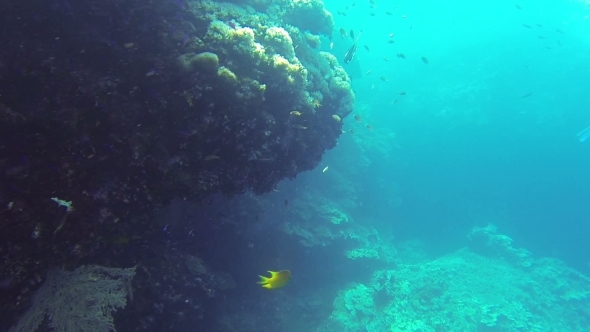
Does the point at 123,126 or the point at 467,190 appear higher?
the point at 467,190

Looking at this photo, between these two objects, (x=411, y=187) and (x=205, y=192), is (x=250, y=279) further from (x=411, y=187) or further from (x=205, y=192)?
(x=411, y=187)

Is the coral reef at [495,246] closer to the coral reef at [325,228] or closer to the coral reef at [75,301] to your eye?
the coral reef at [325,228]

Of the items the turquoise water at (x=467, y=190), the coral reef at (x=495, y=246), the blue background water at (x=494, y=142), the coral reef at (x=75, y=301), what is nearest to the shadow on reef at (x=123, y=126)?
Result: the coral reef at (x=75, y=301)

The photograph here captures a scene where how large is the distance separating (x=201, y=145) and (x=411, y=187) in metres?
24.9

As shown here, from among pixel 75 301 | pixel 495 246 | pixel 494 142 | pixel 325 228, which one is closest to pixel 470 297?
pixel 495 246

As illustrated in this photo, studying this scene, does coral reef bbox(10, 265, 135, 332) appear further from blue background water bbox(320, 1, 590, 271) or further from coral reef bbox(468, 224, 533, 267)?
coral reef bbox(468, 224, 533, 267)

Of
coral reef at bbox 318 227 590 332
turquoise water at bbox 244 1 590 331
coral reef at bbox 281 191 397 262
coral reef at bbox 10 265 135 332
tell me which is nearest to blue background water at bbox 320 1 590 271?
turquoise water at bbox 244 1 590 331

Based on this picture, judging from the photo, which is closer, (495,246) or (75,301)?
(75,301)

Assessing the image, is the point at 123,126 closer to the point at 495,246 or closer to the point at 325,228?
the point at 325,228

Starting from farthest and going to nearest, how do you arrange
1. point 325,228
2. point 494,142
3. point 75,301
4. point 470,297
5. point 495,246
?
point 494,142 < point 495,246 < point 470,297 < point 325,228 < point 75,301

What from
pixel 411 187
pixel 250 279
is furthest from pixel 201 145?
pixel 411 187

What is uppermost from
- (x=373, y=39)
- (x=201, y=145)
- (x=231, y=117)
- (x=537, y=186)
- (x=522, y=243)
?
(x=373, y=39)

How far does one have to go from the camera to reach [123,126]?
408cm

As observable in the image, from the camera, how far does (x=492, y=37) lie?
34875mm
